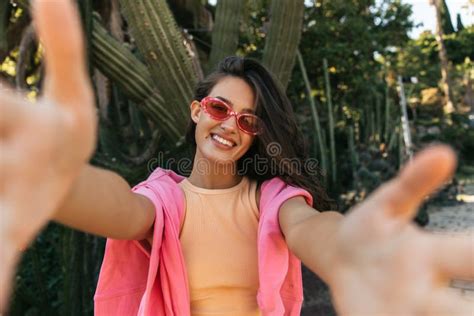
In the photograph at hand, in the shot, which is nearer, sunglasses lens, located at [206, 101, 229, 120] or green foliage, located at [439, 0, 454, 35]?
sunglasses lens, located at [206, 101, 229, 120]

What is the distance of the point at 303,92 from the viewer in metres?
5.63

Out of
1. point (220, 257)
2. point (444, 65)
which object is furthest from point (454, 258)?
point (444, 65)

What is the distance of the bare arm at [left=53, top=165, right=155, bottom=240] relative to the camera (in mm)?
874

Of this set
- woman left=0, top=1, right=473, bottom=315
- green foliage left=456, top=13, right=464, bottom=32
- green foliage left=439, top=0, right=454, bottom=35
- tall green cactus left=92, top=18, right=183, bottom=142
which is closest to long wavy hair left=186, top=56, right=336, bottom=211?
woman left=0, top=1, right=473, bottom=315

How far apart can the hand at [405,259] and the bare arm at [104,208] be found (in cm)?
46

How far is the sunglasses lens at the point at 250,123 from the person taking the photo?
1365mm

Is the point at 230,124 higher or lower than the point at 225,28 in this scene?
lower

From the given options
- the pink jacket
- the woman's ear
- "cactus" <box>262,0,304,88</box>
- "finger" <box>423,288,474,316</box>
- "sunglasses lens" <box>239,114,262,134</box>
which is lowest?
the pink jacket

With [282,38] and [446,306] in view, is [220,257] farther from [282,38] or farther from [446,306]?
[282,38]

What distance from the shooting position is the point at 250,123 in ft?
4.52

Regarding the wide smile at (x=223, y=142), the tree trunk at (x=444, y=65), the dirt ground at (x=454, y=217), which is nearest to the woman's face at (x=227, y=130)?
the wide smile at (x=223, y=142)

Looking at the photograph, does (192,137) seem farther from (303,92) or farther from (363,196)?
(303,92)

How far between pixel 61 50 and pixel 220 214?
75cm

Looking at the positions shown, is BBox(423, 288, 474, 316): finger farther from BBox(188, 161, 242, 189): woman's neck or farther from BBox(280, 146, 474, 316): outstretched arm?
BBox(188, 161, 242, 189): woman's neck
